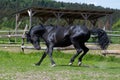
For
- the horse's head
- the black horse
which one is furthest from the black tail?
the horse's head

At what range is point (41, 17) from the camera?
3784 centimetres

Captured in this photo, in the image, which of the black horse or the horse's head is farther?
the horse's head

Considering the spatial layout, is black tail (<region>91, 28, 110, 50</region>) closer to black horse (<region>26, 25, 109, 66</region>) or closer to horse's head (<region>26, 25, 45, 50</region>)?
black horse (<region>26, 25, 109, 66</region>)

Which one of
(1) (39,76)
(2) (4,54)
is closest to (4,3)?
(2) (4,54)

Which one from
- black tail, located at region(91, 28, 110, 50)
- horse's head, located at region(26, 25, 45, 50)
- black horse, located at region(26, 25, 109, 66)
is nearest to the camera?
black horse, located at region(26, 25, 109, 66)

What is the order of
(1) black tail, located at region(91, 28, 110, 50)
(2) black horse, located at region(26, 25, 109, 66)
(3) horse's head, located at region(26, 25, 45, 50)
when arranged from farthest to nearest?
(3) horse's head, located at region(26, 25, 45, 50) → (1) black tail, located at region(91, 28, 110, 50) → (2) black horse, located at region(26, 25, 109, 66)

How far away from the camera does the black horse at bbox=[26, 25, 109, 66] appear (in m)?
11.7

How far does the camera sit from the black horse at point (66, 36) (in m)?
11.7

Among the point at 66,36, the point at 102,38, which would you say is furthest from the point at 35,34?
the point at 102,38

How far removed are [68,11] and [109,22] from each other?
4.73 m

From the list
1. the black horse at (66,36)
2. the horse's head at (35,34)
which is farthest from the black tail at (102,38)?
the horse's head at (35,34)

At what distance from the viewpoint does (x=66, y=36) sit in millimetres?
11867

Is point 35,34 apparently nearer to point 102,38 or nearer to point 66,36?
point 66,36

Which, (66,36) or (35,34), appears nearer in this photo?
(66,36)
